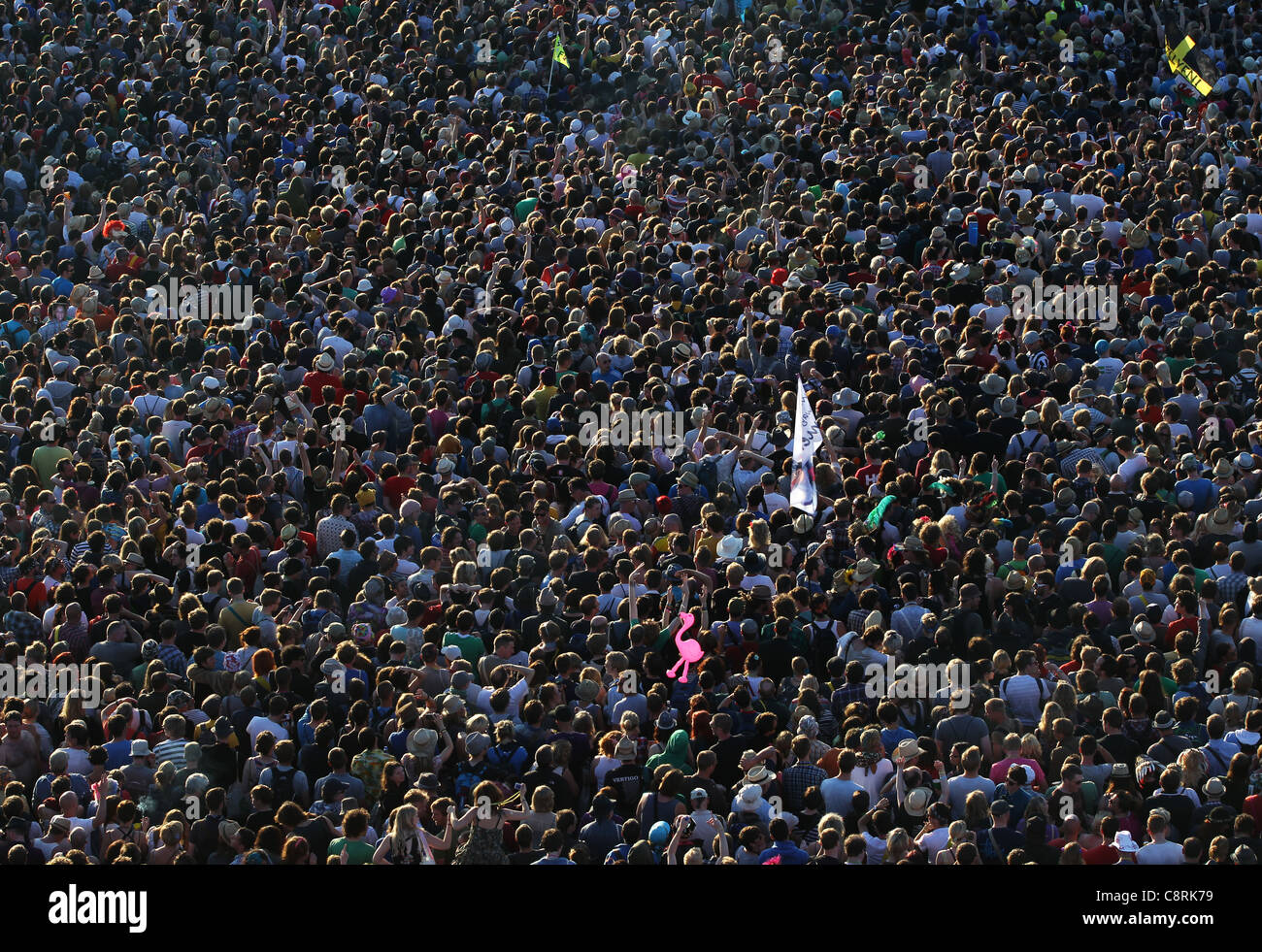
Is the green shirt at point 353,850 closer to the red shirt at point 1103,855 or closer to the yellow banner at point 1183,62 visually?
the red shirt at point 1103,855

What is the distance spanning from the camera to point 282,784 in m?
11.2

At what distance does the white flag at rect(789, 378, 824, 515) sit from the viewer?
13875 millimetres

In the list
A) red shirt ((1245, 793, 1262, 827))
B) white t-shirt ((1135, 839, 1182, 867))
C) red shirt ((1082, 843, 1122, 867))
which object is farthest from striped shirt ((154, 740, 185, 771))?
red shirt ((1245, 793, 1262, 827))

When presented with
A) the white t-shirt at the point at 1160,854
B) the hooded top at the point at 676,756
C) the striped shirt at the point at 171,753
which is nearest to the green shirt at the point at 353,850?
the striped shirt at the point at 171,753

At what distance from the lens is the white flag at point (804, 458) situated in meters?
13.9

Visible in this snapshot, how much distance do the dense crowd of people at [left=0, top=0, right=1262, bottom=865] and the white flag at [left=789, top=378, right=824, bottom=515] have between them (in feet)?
0.66

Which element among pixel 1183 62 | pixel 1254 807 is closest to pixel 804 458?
pixel 1254 807

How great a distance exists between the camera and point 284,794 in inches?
442

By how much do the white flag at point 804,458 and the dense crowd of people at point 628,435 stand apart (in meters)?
0.20
